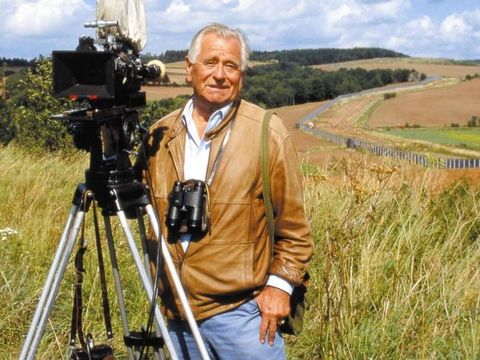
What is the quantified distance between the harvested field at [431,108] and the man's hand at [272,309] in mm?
42460

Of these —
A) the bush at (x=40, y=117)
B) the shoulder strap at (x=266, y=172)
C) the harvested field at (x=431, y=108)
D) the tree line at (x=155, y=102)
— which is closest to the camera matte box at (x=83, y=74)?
the tree line at (x=155, y=102)

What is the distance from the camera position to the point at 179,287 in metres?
2.18

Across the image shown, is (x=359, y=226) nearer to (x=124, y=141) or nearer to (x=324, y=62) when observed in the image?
(x=124, y=141)

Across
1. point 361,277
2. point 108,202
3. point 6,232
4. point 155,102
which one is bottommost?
point 361,277

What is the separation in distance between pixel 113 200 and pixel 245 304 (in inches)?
22.8

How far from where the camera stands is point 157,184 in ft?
7.88

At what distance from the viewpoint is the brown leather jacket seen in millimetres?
2271

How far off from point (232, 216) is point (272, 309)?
35cm

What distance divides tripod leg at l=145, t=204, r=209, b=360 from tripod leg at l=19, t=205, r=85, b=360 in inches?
9.0

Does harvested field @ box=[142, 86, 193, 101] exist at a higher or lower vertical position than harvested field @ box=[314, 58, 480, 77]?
higher

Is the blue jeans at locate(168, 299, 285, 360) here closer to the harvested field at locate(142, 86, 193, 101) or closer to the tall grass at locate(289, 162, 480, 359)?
the harvested field at locate(142, 86, 193, 101)

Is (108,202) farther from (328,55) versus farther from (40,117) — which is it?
(328,55)

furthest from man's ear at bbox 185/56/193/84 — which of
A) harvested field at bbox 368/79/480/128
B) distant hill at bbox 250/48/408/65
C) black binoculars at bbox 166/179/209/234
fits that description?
distant hill at bbox 250/48/408/65

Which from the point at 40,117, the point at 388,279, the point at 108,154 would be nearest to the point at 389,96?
the point at 40,117
